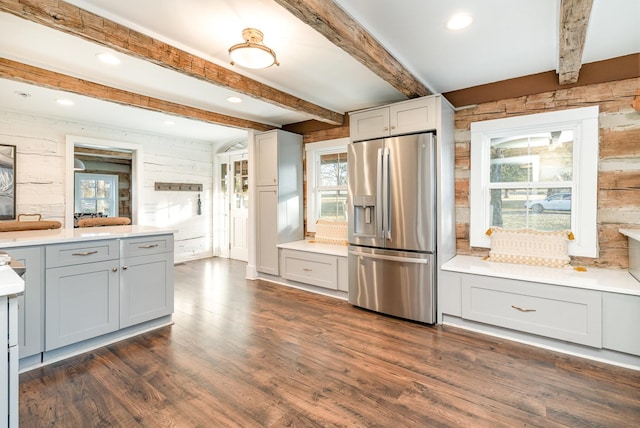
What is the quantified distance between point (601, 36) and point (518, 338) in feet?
8.02

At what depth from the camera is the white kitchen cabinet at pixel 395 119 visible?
3.11 meters

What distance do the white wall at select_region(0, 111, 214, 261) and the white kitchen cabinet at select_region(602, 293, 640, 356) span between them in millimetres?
6141

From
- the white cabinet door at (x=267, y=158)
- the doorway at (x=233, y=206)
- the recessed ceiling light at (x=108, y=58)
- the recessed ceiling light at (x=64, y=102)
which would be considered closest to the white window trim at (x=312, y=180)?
the white cabinet door at (x=267, y=158)

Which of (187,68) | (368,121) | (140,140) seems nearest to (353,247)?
(368,121)

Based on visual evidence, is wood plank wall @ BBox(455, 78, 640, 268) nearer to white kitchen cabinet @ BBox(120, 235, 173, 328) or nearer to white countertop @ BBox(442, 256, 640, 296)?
white countertop @ BBox(442, 256, 640, 296)

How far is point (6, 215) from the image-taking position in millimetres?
4191

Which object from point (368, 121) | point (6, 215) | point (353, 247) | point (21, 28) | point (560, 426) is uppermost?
point (21, 28)

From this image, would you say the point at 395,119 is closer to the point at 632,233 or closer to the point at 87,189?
the point at 632,233

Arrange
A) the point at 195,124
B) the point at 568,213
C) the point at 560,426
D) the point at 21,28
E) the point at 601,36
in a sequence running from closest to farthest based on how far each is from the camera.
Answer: the point at 560,426, the point at 21,28, the point at 601,36, the point at 568,213, the point at 195,124

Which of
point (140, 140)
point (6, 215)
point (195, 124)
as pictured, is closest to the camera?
point (6, 215)

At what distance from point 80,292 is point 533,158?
4.24m

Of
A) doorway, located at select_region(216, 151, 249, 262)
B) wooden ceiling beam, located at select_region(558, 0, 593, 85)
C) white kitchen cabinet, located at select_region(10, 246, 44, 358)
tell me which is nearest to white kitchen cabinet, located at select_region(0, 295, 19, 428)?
white kitchen cabinet, located at select_region(10, 246, 44, 358)

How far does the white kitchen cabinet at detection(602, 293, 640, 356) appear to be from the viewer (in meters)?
2.24

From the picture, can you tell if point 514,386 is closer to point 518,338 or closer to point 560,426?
point 560,426
